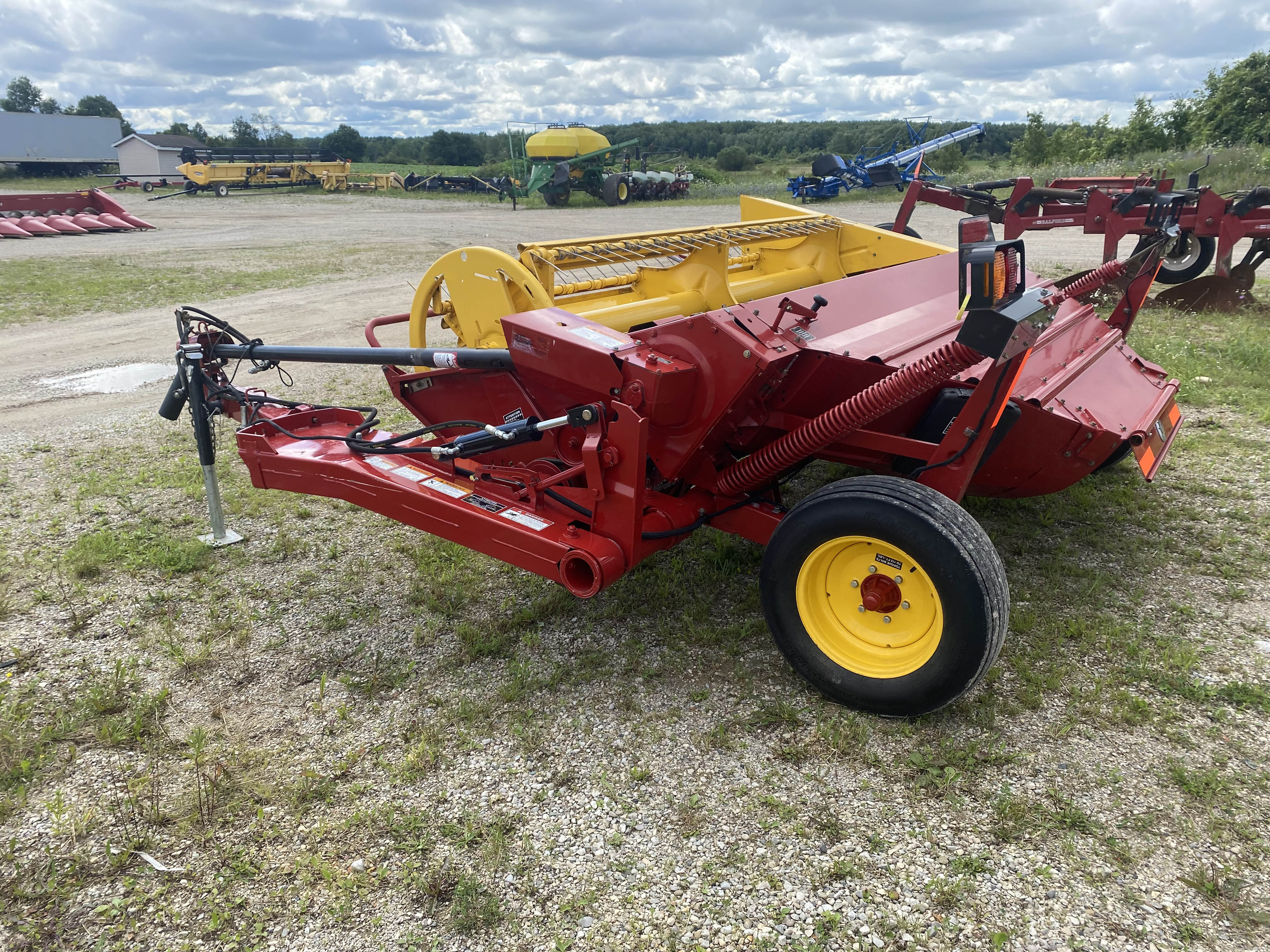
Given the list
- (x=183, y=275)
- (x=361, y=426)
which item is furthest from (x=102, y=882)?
(x=183, y=275)

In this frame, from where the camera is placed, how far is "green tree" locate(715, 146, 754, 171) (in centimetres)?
4684

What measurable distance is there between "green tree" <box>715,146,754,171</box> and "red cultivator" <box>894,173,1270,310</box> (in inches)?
1533

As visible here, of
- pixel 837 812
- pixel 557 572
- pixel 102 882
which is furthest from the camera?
pixel 557 572

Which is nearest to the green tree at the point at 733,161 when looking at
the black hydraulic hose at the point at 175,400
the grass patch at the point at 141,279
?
the grass patch at the point at 141,279

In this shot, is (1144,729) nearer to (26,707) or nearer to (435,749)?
(435,749)

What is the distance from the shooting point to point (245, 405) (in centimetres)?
409

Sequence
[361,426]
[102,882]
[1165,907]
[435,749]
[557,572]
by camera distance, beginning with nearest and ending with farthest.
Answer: [1165,907], [102,882], [435,749], [557,572], [361,426]

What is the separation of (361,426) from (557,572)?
1400 mm

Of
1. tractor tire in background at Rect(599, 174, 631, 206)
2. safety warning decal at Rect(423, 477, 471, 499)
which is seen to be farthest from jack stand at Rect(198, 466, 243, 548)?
tractor tire in background at Rect(599, 174, 631, 206)

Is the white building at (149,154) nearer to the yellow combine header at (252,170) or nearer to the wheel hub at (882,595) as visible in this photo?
the yellow combine header at (252,170)

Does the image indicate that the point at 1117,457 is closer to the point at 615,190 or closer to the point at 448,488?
the point at 448,488

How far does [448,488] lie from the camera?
3.50 m

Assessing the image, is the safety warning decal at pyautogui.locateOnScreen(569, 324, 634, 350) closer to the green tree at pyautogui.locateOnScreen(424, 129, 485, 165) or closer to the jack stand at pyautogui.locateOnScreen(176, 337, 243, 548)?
the jack stand at pyautogui.locateOnScreen(176, 337, 243, 548)

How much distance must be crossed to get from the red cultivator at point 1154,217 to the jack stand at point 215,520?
7.24m
